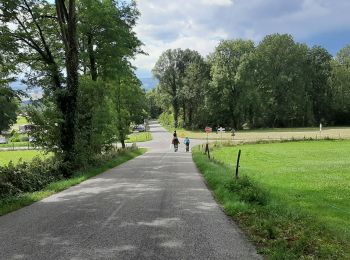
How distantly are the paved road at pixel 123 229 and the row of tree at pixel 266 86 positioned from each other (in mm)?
85964

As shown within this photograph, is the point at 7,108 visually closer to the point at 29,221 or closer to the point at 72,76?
the point at 72,76

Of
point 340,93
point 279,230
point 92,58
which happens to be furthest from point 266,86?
point 279,230

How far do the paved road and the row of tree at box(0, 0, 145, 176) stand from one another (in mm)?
7180

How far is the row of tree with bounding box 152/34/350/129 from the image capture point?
10094 centimetres

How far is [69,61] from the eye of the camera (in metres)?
22.5

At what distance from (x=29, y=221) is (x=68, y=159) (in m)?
12.8

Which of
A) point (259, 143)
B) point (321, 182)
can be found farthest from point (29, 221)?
point (259, 143)

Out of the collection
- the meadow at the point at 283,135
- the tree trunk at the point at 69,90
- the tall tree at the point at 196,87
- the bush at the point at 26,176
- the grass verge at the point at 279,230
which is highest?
the tall tree at the point at 196,87

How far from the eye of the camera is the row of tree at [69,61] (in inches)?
883

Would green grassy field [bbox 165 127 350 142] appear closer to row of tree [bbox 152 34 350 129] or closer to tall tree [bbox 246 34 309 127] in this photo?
row of tree [bbox 152 34 350 129]

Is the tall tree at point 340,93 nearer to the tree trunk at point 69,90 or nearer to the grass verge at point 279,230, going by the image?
the tree trunk at point 69,90

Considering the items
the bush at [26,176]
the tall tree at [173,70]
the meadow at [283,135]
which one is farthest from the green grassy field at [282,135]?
the bush at [26,176]

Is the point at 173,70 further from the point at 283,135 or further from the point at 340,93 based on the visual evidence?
the point at 283,135

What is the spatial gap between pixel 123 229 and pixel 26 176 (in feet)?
29.3
